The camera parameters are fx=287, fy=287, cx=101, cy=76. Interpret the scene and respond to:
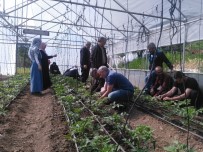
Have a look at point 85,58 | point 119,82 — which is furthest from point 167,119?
point 85,58

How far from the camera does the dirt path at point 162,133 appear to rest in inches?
136

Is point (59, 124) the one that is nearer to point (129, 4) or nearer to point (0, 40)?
point (129, 4)

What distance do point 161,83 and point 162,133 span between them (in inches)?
108

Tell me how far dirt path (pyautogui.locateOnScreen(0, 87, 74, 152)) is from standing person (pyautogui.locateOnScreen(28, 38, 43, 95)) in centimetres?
161

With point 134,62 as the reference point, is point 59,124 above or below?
below

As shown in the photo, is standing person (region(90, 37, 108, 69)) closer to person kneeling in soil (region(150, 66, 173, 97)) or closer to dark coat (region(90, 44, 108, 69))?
dark coat (region(90, 44, 108, 69))

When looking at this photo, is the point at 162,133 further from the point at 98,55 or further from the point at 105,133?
the point at 98,55

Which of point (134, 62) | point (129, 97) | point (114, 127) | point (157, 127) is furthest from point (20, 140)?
point (134, 62)

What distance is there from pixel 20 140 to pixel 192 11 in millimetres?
6770

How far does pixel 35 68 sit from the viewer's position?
7.82 m

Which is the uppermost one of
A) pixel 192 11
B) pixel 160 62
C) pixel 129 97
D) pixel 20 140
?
pixel 192 11

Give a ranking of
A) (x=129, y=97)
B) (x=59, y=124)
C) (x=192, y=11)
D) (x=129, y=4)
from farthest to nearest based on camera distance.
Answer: (x=129, y=4)
(x=192, y=11)
(x=129, y=97)
(x=59, y=124)

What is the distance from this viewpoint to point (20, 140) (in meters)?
3.71

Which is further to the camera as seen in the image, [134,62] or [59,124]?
[134,62]
